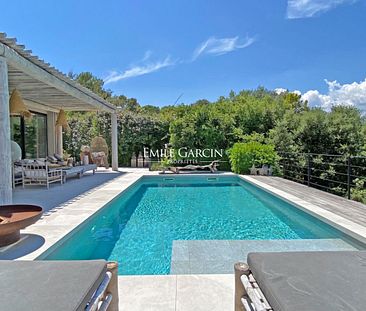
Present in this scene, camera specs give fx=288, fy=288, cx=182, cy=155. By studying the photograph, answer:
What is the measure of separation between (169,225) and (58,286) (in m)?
3.96

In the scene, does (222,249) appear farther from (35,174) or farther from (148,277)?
(35,174)

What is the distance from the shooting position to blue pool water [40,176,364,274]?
405 cm

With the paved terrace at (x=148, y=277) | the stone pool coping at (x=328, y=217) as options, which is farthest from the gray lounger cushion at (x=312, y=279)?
the stone pool coping at (x=328, y=217)

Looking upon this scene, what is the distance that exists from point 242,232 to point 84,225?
2.70 m

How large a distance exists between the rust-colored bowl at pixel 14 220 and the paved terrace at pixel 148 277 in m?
0.13

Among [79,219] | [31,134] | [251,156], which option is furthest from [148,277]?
[31,134]

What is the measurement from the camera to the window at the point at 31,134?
1039cm

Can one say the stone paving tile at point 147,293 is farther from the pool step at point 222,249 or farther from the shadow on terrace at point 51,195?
the shadow on terrace at point 51,195

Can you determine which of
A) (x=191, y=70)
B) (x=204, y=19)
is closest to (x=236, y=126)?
(x=204, y=19)

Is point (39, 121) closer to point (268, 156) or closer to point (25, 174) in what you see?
point (25, 174)

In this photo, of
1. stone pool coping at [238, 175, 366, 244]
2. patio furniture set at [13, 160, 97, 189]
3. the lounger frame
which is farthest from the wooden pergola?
stone pool coping at [238, 175, 366, 244]

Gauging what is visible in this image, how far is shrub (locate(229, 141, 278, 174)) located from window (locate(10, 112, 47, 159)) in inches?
326

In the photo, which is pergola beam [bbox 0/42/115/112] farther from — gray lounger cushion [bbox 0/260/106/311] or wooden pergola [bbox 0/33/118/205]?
gray lounger cushion [bbox 0/260/106/311]

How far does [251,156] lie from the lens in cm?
1180
